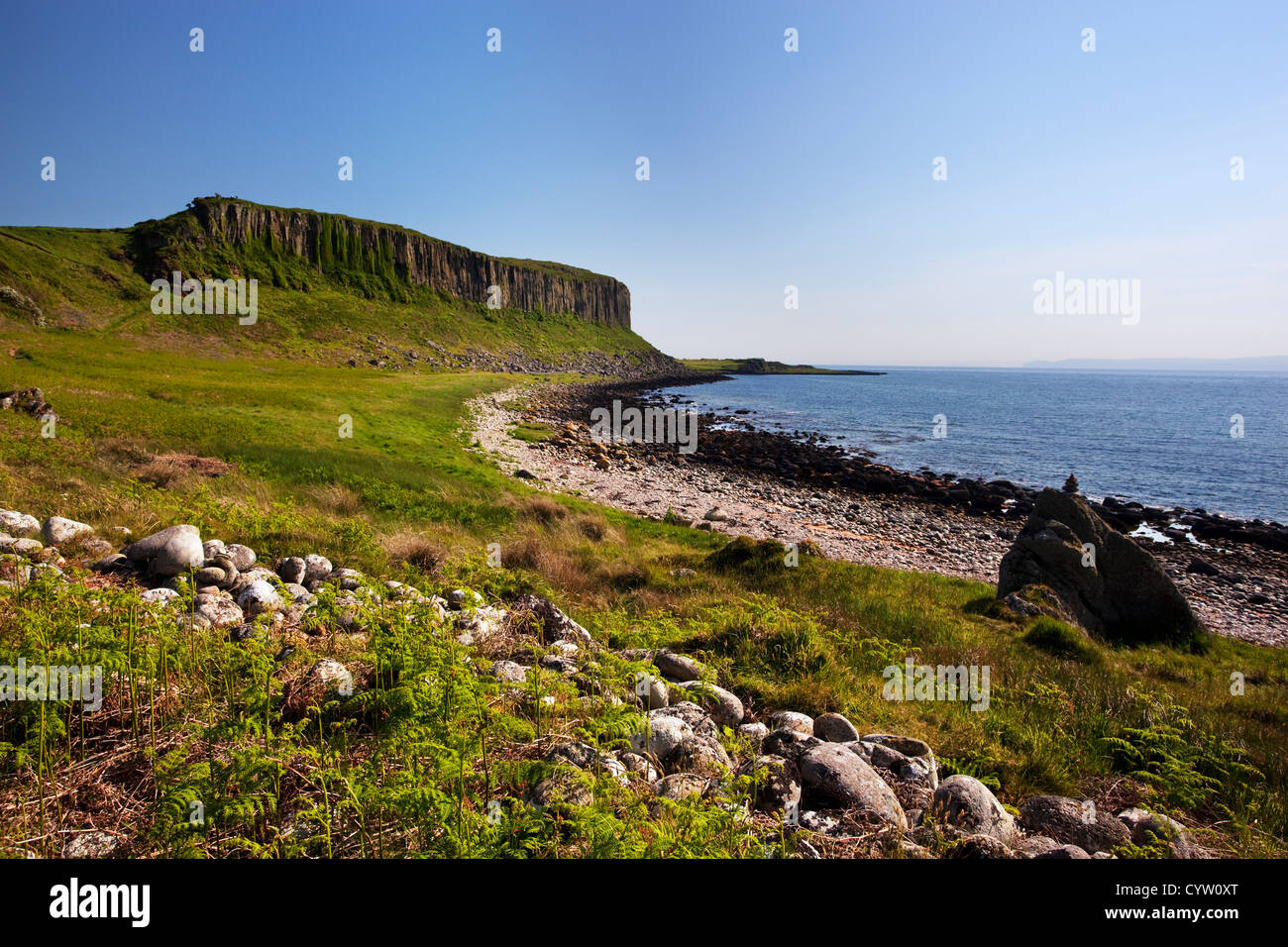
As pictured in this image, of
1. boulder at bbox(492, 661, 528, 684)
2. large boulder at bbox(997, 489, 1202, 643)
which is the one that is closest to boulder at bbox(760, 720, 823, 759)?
boulder at bbox(492, 661, 528, 684)

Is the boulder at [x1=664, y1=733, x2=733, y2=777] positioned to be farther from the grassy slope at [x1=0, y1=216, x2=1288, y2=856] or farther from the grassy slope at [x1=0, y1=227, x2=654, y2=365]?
the grassy slope at [x1=0, y1=227, x2=654, y2=365]

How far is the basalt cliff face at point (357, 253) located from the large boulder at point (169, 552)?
9961cm

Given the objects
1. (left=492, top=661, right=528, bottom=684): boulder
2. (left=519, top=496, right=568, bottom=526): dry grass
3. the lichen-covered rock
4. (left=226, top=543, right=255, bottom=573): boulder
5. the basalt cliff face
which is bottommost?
(left=492, top=661, right=528, bottom=684): boulder

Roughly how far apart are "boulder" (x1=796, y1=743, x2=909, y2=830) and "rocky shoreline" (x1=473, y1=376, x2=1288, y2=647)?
17838 millimetres

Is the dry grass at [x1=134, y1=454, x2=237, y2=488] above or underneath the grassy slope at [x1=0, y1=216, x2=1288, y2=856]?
above

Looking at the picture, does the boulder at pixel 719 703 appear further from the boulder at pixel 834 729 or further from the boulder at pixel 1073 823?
the boulder at pixel 1073 823

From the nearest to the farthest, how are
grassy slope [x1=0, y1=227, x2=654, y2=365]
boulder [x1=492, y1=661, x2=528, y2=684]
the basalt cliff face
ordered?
boulder [x1=492, y1=661, x2=528, y2=684] → grassy slope [x1=0, y1=227, x2=654, y2=365] → the basalt cliff face

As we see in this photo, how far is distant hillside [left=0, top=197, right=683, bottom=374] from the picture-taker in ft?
204

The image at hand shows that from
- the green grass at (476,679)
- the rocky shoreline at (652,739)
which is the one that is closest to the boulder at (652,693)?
the rocky shoreline at (652,739)

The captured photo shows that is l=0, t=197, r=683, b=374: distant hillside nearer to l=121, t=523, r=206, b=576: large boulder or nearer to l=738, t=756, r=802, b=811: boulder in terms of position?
l=121, t=523, r=206, b=576: large boulder

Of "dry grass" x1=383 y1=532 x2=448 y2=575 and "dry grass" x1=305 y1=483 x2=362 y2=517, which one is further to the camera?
"dry grass" x1=305 y1=483 x2=362 y2=517

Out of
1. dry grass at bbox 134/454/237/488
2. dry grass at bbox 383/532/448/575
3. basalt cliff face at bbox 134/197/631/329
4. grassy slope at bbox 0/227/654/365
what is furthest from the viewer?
basalt cliff face at bbox 134/197/631/329
